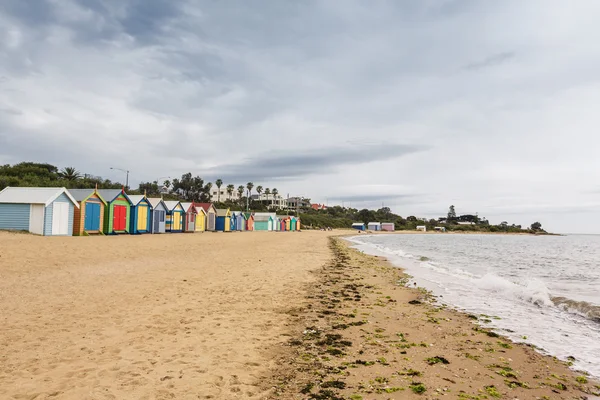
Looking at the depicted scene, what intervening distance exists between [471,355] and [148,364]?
5792 mm

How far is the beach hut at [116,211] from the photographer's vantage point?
114 ft

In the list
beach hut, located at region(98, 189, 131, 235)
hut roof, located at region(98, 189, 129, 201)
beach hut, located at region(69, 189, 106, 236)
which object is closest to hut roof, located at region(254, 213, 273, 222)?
beach hut, located at region(98, 189, 131, 235)

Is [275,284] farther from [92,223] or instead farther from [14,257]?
[92,223]

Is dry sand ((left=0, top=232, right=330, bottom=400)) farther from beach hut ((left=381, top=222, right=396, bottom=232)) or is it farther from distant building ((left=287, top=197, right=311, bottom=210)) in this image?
distant building ((left=287, top=197, right=311, bottom=210))

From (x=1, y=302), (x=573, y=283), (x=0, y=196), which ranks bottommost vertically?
(x=573, y=283)

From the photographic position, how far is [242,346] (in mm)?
6691

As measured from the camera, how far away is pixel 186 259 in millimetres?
19359

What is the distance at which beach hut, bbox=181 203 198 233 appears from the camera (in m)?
51.4

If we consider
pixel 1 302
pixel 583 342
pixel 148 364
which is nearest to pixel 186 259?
pixel 1 302

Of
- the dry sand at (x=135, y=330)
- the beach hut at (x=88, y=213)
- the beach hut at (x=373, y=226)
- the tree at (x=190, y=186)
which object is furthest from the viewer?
the beach hut at (x=373, y=226)

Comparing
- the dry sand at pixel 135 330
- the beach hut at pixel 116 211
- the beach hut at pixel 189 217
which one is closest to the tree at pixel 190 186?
the beach hut at pixel 189 217

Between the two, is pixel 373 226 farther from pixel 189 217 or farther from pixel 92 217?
pixel 92 217

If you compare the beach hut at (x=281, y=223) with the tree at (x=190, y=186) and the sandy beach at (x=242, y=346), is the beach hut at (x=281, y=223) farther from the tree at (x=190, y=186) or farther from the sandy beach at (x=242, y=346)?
the sandy beach at (x=242, y=346)

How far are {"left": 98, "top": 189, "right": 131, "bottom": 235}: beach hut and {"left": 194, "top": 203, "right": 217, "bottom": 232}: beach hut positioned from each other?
1912cm
